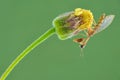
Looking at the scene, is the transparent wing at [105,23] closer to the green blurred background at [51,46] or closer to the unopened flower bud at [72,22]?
the unopened flower bud at [72,22]

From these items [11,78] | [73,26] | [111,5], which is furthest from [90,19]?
[111,5]

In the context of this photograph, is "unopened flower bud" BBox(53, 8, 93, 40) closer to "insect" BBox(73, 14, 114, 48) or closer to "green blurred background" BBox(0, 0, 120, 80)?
"insect" BBox(73, 14, 114, 48)

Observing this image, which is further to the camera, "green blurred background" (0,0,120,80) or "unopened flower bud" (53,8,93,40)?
"green blurred background" (0,0,120,80)

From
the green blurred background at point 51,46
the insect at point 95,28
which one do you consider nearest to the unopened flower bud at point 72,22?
the insect at point 95,28

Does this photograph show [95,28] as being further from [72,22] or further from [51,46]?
[51,46]

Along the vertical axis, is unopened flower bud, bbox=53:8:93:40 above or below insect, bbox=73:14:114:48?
above

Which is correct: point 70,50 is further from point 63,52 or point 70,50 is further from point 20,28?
point 20,28

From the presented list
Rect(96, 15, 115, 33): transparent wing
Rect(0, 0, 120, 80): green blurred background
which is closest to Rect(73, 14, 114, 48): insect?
Rect(96, 15, 115, 33): transparent wing

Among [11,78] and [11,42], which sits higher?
[11,42]
